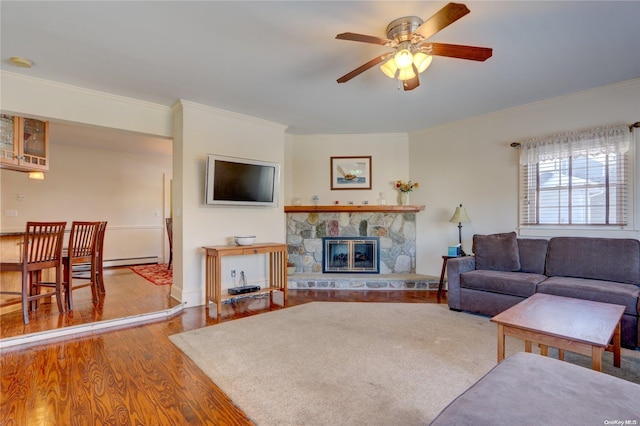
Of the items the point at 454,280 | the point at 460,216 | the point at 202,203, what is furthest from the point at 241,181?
the point at 460,216

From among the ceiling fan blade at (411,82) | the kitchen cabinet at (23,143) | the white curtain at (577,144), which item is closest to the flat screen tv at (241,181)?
the kitchen cabinet at (23,143)

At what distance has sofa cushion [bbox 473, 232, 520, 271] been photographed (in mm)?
3691

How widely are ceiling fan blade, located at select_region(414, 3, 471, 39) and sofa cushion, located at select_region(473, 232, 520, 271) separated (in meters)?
2.73

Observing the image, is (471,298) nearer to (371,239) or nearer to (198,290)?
(371,239)

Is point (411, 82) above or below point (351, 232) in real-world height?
above

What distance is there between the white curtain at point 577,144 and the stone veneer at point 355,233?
73.6 inches

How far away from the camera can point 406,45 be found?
229cm

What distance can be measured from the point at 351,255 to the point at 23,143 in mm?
4468

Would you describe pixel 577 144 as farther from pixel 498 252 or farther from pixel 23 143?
pixel 23 143

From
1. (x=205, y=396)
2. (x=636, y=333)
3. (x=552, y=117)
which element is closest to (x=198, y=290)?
(x=205, y=396)

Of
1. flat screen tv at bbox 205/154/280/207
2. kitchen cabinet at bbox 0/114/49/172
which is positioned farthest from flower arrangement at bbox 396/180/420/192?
kitchen cabinet at bbox 0/114/49/172

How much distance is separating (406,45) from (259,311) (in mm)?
3078

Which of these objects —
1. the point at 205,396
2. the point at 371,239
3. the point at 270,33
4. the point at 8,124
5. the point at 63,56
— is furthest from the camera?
the point at 371,239

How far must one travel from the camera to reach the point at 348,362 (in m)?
2.39
